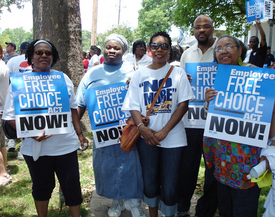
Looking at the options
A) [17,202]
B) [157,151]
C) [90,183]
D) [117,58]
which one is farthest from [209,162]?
[17,202]

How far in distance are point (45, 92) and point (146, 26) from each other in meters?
40.4

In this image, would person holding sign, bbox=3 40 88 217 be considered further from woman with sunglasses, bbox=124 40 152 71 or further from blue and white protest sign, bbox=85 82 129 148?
woman with sunglasses, bbox=124 40 152 71

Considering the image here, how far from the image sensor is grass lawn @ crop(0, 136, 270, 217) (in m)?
3.42

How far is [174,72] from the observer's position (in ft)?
8.93

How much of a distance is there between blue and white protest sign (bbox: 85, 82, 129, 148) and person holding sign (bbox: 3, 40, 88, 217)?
0.30 meters

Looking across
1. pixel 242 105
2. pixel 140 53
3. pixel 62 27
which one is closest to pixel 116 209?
pixel 242 105

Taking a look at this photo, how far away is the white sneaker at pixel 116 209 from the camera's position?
3.30m

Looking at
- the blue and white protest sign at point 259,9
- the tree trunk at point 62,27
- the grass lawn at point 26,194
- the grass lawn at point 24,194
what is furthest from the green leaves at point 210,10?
the grass lawn at point 24,194

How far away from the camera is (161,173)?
9.05ft

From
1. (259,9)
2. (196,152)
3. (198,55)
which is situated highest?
(259,9)

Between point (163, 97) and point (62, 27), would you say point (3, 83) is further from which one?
point (163, 97)

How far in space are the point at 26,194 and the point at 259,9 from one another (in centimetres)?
A: 581

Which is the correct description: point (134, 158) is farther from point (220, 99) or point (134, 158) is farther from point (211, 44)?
point (211, 44)

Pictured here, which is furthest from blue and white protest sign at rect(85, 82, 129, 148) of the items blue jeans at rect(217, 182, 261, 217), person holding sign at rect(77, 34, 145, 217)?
blue jeans at rect(217, 182, 261, 217)
